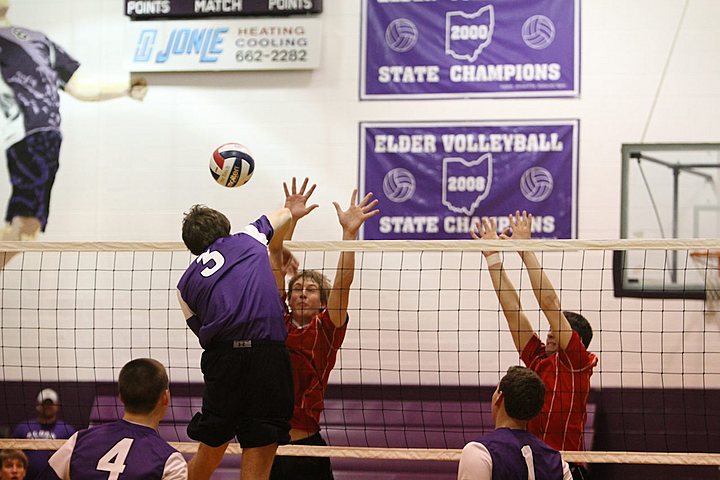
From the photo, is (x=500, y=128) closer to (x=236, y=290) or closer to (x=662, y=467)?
(x=662, y=467)

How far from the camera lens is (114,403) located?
382 inches

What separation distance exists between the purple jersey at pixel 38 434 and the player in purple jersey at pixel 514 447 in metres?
5.92

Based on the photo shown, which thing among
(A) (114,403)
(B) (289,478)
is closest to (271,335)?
(B) (289,478)

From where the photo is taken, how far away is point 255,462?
16.5ft

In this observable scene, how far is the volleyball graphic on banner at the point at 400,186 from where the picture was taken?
9852 millimetres

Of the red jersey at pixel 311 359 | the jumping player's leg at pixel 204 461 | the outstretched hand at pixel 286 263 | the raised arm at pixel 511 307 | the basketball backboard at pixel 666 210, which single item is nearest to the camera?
the jumping player's leg at pixel 204 461

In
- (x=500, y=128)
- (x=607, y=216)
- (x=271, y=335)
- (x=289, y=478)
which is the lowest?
(x=289, y=478)

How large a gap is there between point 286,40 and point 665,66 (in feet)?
12.7

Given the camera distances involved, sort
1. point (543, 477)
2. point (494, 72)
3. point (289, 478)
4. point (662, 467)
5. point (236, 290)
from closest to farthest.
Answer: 1. point (543, 477)
2. point (236, 290)
3. point (289, 478)
4. point (662, 467)
5. point (494, 72)

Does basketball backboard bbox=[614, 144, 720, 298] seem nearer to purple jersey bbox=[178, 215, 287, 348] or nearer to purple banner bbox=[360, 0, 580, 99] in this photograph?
purple banner bbox=[360, 0, 580, 99]

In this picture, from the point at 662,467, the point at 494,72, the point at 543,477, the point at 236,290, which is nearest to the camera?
the point at 543,477

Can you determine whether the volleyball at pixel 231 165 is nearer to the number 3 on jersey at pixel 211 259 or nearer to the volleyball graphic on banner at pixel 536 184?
the number 3 on jersey at pixel 211 259

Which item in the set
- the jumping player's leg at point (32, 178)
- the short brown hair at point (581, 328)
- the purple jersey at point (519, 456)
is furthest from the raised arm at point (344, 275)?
the jumping player's leg at point (32, 178)

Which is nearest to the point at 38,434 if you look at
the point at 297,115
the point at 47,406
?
the point at 47,406
